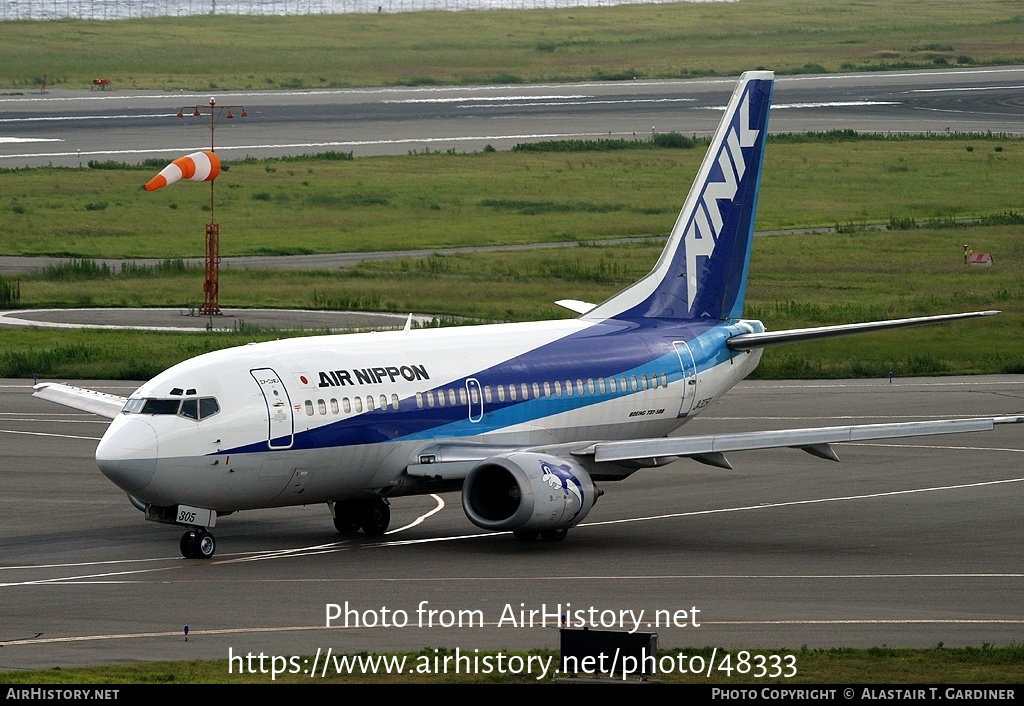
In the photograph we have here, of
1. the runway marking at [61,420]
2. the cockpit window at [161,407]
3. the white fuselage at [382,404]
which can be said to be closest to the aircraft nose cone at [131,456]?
the white fuselage at [382,404]

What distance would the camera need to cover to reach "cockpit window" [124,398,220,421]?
1346 inches

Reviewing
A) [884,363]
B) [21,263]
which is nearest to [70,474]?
[884,363]

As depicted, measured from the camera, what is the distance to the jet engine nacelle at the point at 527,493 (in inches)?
1398

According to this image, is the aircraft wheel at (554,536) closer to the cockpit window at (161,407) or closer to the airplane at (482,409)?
the airplane at (482,409)

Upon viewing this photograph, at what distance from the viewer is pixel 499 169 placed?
411 ft

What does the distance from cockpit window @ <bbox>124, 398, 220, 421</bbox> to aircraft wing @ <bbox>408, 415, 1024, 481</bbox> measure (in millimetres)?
4972

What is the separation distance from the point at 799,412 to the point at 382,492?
22297 millimetres

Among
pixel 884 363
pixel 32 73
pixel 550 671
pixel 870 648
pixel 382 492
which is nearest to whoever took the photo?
pixel 550 671

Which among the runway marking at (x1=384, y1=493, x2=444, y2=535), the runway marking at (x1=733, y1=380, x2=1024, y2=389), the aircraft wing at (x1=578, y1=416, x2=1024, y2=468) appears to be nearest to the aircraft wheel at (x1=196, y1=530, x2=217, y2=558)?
the runway marking at (x1=384, y1=493, x2=444, y2=535)

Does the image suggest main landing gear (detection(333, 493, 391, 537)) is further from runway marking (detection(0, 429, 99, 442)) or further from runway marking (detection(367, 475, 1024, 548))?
runway marking (detection(0, 429, 99, 442))

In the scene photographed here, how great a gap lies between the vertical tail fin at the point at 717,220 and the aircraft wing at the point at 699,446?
7.58 metres

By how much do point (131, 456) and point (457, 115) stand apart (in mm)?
130345
